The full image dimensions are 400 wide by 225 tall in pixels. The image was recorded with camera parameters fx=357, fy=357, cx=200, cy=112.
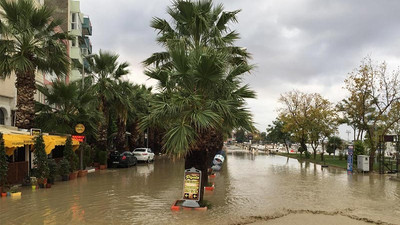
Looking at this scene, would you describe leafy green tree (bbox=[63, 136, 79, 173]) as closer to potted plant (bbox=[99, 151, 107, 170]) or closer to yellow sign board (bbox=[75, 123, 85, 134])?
yellow sign board (bbox=[75, 123, 85, 134])

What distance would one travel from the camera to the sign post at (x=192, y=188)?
10695mm

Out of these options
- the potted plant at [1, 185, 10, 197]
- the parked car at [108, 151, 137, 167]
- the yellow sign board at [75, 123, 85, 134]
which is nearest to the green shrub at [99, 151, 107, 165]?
the parked car at [108, 151, 137, 167]

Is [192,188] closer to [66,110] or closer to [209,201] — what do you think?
[209,201]

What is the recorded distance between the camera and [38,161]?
51.2ft

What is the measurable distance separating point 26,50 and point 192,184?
1082 centimetres

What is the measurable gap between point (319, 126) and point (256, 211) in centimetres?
3437

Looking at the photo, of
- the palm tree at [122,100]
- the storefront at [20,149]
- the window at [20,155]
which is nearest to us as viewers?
the storefront at [20,149]

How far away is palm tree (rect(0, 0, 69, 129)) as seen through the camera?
639 inches

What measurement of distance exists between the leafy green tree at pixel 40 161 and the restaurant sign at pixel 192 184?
8.02m

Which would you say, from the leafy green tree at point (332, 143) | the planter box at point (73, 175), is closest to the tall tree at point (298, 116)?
the leafy green tree at point (332, 143)

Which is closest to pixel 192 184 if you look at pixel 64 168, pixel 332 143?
pixel 64 168

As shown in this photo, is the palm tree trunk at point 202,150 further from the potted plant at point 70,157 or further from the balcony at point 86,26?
the balcony at point 86,26

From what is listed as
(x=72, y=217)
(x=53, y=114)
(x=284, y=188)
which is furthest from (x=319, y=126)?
(x=72, y=217)

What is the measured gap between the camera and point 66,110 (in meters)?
22.7
